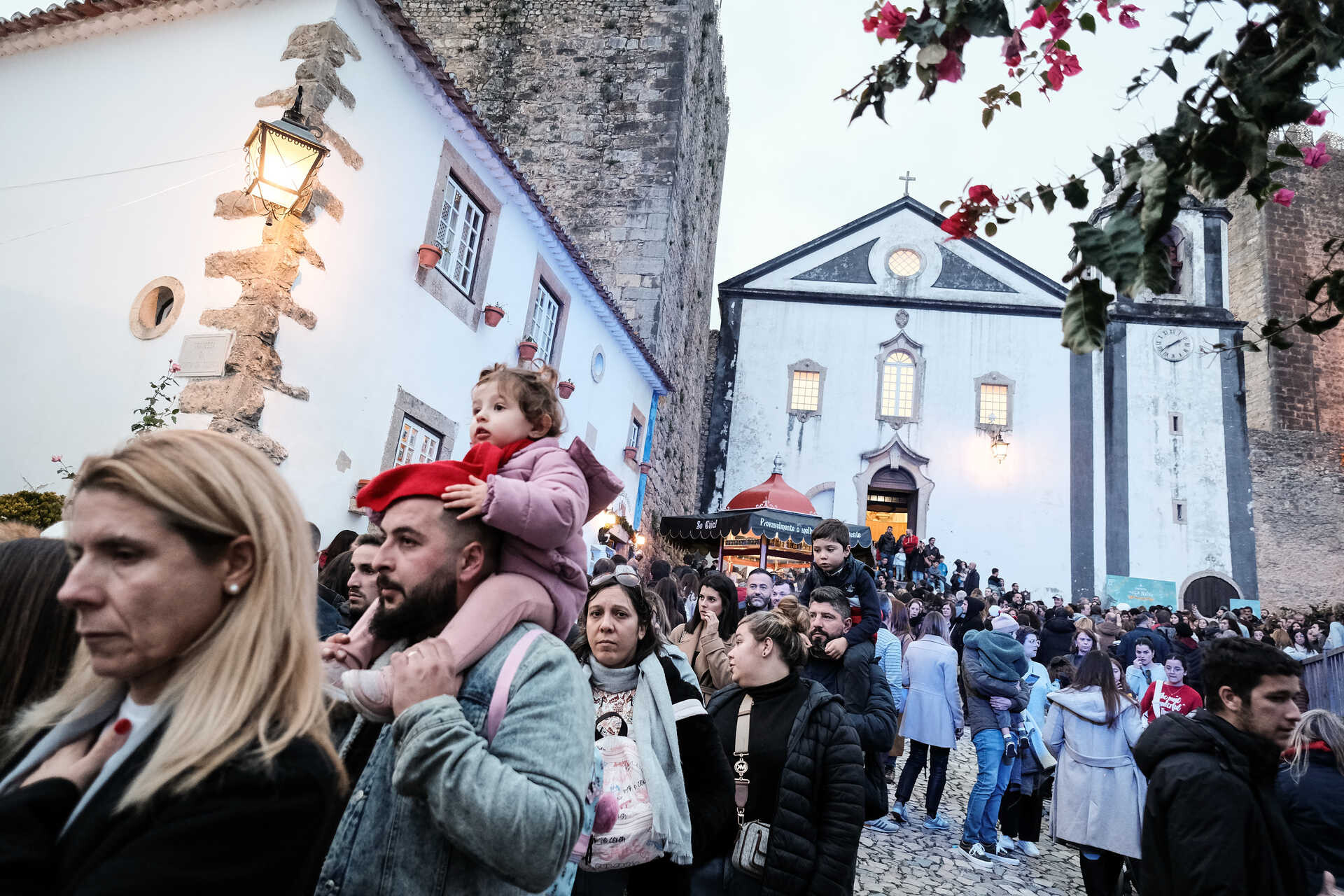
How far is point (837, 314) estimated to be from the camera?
24484 millimetres

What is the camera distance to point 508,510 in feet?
5.98

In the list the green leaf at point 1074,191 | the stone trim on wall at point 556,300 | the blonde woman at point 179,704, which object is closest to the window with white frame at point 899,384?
the stone trim on wall at point 556,300

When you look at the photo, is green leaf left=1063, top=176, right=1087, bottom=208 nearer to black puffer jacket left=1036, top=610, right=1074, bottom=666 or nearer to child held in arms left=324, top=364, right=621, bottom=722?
child held in arms left=324, top=364, right=621, bottom=722

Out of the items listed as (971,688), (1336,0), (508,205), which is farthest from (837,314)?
(1336,0)

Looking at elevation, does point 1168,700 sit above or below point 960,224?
below

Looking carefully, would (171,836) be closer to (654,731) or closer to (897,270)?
(654,731)

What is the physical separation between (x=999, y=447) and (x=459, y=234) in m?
17.6

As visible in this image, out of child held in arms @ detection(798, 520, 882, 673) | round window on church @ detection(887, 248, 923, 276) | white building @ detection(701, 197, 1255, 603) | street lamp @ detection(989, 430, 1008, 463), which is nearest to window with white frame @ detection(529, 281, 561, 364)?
child held in arms @ detection(798, 520, 882, 673)

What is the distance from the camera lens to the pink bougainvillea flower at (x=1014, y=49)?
2088mm

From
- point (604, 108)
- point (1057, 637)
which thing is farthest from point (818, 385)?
point (1057, 637)

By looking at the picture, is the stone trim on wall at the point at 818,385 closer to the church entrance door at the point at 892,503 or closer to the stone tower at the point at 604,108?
the church entrance door at the point at 892,503

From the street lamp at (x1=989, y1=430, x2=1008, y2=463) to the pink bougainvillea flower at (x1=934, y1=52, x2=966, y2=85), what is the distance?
2207 centimetres

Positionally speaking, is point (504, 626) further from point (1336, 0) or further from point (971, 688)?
point (971, 688)

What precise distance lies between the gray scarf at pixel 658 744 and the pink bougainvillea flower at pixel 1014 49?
2342 millimetres
